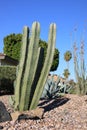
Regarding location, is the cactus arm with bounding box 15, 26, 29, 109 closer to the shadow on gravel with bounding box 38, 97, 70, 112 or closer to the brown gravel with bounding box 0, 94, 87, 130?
the brown gravel with bounding box 0, 94, 87, 130

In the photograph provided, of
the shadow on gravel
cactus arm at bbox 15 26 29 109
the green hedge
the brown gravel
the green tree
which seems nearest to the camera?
the brown gravel

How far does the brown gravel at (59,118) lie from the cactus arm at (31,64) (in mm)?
579

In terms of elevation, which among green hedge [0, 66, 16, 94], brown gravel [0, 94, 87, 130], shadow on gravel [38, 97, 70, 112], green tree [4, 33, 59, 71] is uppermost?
green tree [4, 33, 59, 71]

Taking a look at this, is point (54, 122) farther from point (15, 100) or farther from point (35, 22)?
point (35, 22)

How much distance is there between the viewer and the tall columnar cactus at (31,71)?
840 cm

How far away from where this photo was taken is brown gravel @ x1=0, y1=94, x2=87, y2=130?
7188 millimetres

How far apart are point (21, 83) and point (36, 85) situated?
51 cm

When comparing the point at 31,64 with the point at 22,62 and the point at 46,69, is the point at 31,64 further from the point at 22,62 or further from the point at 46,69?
the point at 46,69

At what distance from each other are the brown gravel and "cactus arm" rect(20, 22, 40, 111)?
1.90ft

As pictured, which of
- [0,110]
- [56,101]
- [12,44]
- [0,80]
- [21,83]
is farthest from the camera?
[12,44]

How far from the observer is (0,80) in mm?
16016

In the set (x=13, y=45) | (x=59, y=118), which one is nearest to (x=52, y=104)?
(x=59, y=118)

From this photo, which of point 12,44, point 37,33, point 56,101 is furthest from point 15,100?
point 12,44

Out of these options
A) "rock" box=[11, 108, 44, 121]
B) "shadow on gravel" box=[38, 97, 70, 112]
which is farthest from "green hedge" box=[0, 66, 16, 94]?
"rock" box=[11, 108, 44, 121]
